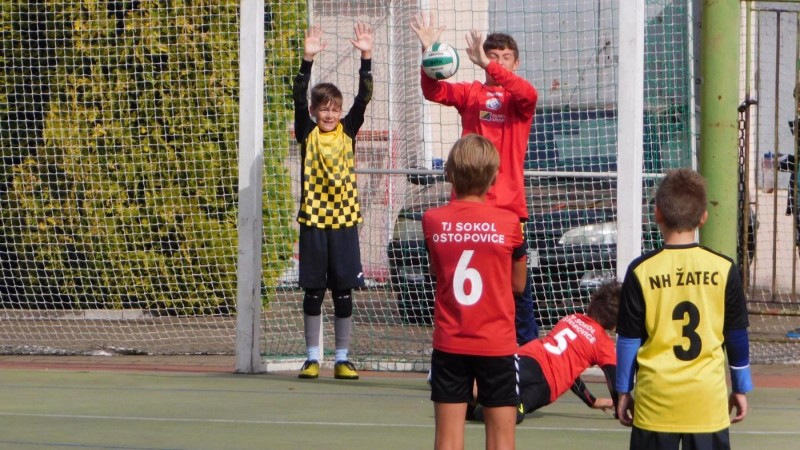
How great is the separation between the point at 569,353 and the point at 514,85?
4.85ft

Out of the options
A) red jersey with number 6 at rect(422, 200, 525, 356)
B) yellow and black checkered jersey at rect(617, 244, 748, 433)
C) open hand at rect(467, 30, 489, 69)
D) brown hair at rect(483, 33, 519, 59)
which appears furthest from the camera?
brown hair at rect(483, 33, 519, 59)

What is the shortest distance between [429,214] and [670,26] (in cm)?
496

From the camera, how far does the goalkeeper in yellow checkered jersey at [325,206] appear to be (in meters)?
7.72

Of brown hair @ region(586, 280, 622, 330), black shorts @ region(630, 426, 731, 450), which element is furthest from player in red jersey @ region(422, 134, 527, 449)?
brown hair @ region(586, 280, 622, 330)

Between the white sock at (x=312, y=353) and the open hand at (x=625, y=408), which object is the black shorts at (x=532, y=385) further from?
the white sock at (x=312, y=353)

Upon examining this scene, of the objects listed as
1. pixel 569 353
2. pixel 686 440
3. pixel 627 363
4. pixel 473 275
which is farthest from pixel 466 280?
pixel 569 353

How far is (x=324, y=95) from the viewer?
7746mm

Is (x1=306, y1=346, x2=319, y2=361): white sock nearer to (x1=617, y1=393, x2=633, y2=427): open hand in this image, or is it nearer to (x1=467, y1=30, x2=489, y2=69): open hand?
(x1=467, y1=30, x2=489, y2=69): open hand

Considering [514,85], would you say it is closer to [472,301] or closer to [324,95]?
[324,95]

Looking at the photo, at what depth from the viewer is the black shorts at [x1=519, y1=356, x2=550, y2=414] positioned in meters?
5.87

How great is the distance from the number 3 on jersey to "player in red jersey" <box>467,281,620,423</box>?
1.60 meters

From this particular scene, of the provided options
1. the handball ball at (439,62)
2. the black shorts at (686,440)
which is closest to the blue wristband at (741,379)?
the black shorts at (686,440)

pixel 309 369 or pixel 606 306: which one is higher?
pixel 606 306

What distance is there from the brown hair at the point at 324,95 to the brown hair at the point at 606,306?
8.11 ft
